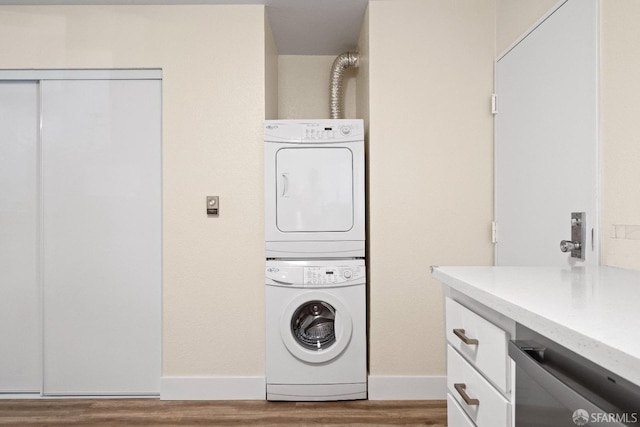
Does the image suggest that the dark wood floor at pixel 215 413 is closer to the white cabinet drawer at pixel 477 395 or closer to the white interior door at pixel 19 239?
Result: the white interior door at pixel 19 239

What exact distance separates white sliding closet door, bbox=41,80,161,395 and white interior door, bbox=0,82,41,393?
0.30ft

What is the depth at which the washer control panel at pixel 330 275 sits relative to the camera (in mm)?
2631

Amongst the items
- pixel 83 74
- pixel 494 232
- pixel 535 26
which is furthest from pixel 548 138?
pixel 83 74

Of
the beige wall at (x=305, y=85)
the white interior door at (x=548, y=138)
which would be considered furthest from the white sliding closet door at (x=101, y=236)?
the white interior door at (x=548, y=138)

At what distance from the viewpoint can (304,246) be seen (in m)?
2.67

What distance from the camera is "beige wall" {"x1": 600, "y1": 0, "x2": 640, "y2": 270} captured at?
4.80 ft

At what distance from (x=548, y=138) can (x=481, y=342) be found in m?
1.28

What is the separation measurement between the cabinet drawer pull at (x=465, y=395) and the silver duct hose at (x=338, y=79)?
7.85 feet

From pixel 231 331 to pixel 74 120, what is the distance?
1685 millimetres

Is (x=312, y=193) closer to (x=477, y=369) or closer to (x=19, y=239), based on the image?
(x=477, y=369)

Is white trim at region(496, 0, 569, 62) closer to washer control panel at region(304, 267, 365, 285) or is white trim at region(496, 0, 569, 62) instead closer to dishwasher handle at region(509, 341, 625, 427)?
washer control panel at region(304, 267, 365, 285)

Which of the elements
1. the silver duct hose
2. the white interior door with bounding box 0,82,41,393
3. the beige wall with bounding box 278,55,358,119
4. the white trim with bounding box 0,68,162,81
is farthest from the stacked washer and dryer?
the white interior door with bounding box 0,82,41,393

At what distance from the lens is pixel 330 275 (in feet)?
8.65

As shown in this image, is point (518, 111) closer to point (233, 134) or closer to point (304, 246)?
point (304, 246)
